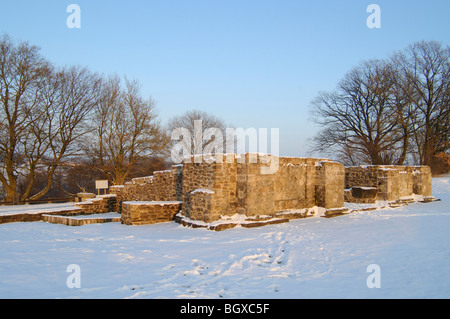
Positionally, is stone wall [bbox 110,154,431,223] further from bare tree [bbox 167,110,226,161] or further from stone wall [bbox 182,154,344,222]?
bare tree [bbox 167,110,226,161]

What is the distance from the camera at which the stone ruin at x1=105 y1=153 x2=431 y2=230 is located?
374 inches

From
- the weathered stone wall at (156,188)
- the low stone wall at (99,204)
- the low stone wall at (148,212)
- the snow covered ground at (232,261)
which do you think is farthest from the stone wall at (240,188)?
the low stone wall at (99,204)

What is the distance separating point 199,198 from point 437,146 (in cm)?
2679

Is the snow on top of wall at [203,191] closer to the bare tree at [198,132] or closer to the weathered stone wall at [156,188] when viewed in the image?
the weathered stone wall at [156,188]

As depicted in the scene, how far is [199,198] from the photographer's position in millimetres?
9555

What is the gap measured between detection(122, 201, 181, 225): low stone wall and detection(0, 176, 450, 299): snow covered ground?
0.91 meters

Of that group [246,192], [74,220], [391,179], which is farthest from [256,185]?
[391,179]

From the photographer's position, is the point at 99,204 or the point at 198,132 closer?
the point at 99,204

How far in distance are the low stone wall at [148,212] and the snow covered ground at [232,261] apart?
91 centimetres

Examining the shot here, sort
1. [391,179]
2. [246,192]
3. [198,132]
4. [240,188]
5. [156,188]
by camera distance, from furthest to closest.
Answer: [198,132], [391,179], [156,188], [240,188], [246,192]

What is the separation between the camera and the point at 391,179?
15.0 meters

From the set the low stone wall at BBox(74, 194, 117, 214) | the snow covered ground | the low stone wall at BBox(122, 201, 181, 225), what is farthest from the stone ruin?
the low stone wall at BBox(74, 194, 117, 214)

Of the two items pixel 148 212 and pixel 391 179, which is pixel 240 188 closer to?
pixel 148 212

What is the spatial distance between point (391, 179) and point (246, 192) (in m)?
9.29
